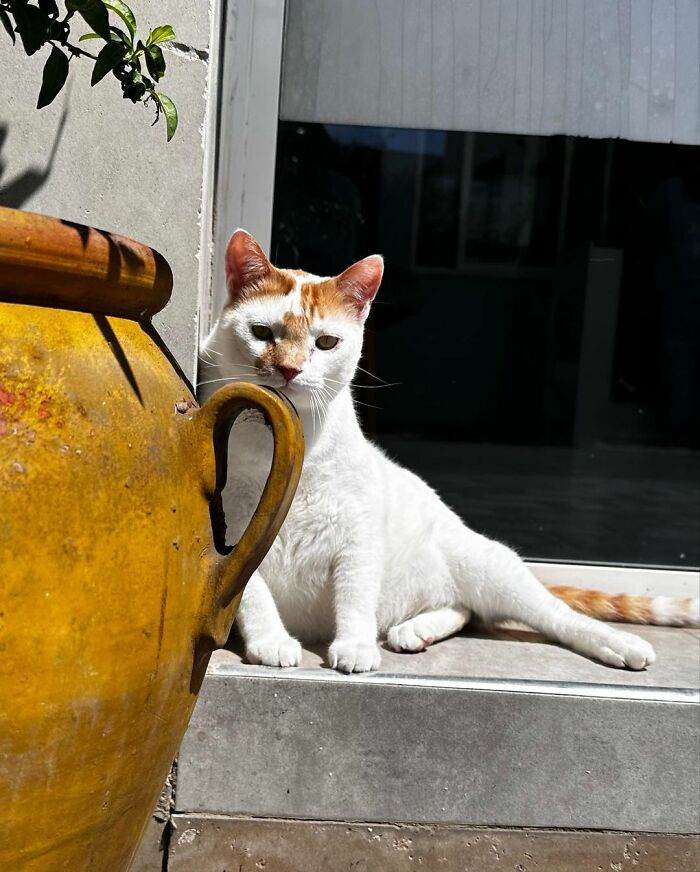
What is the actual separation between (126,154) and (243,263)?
0.27 m

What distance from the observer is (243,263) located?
1.66 m

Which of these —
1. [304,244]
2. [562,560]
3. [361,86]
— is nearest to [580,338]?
[562,560]

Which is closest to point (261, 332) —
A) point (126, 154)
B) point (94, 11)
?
point (126, 154)

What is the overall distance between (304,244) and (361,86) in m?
0.45

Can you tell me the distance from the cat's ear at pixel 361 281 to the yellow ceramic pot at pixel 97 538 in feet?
2.29

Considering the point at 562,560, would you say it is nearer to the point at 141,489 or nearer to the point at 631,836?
the point at 631,836

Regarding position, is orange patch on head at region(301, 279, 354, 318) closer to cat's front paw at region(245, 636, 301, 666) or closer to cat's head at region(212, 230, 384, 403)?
cat's head at region(212, 230, 384, 403)

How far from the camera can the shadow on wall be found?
1.49 m

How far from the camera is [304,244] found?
2.30 m

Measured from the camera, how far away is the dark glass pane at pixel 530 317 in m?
2.34

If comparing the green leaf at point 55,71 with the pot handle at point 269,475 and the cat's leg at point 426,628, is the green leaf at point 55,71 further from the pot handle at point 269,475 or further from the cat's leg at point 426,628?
the cat's leg at point 426,628

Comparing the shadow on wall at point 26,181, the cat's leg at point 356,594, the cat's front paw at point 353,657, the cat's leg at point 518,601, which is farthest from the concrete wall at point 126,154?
the cat's leg at point 518,601

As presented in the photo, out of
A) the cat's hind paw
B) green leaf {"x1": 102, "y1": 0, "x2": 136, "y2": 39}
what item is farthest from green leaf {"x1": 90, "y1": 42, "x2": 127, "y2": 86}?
the cat's hind paw

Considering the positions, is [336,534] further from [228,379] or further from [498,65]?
[498,65]
